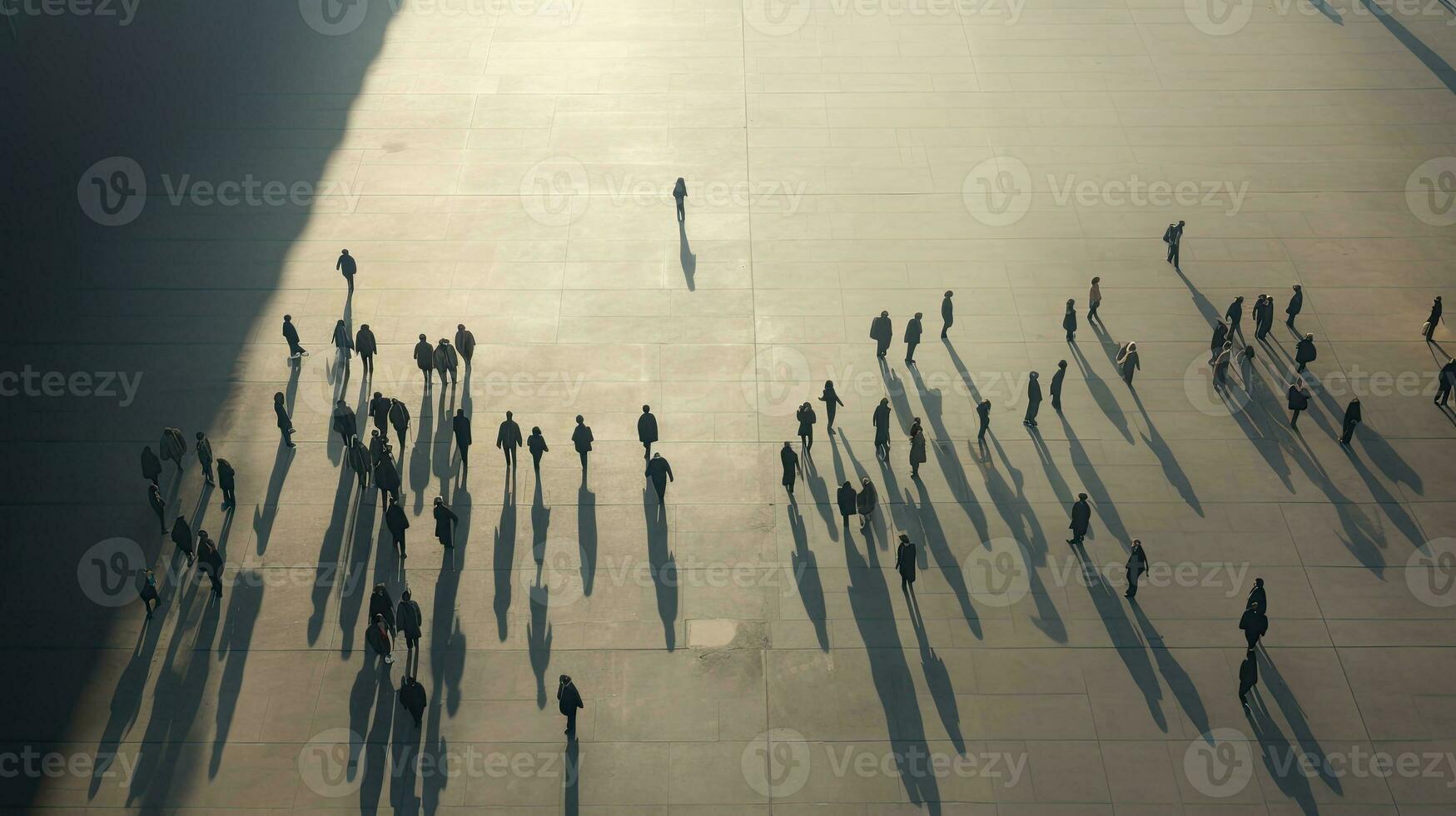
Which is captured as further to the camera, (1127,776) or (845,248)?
(845,248)

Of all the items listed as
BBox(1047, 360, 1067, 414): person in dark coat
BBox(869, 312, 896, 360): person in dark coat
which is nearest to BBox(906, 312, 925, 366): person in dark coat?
BBox(869, 312, 896, 360): person in dark coat

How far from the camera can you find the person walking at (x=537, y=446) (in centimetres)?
2288

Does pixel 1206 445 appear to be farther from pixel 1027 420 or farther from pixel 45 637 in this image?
pixel 45 637

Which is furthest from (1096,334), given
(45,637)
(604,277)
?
(45,637)

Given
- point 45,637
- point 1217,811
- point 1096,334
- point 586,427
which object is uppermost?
point 1096,334

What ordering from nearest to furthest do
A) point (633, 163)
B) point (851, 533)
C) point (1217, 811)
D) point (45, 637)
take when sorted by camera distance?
point (1217, 811)
point (45, 637)
point (851, 533)
point (633, 163)

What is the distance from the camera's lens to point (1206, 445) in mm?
24125

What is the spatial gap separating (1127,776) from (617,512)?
9.79 m

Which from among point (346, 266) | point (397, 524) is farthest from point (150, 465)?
point (346, 266)

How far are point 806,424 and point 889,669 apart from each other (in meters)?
5.33

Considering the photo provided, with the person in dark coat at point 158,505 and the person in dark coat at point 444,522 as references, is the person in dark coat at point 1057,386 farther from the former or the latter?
the person in dark coat at point 158,505

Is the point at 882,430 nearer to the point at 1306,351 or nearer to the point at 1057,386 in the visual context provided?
the point at 1057,386

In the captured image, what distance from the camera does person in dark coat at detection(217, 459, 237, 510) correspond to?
72.1 feet

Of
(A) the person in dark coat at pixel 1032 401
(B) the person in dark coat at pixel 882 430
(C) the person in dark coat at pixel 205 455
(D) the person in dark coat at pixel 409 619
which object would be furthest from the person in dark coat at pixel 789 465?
(C) the person in dark coat at pixel 205 455
